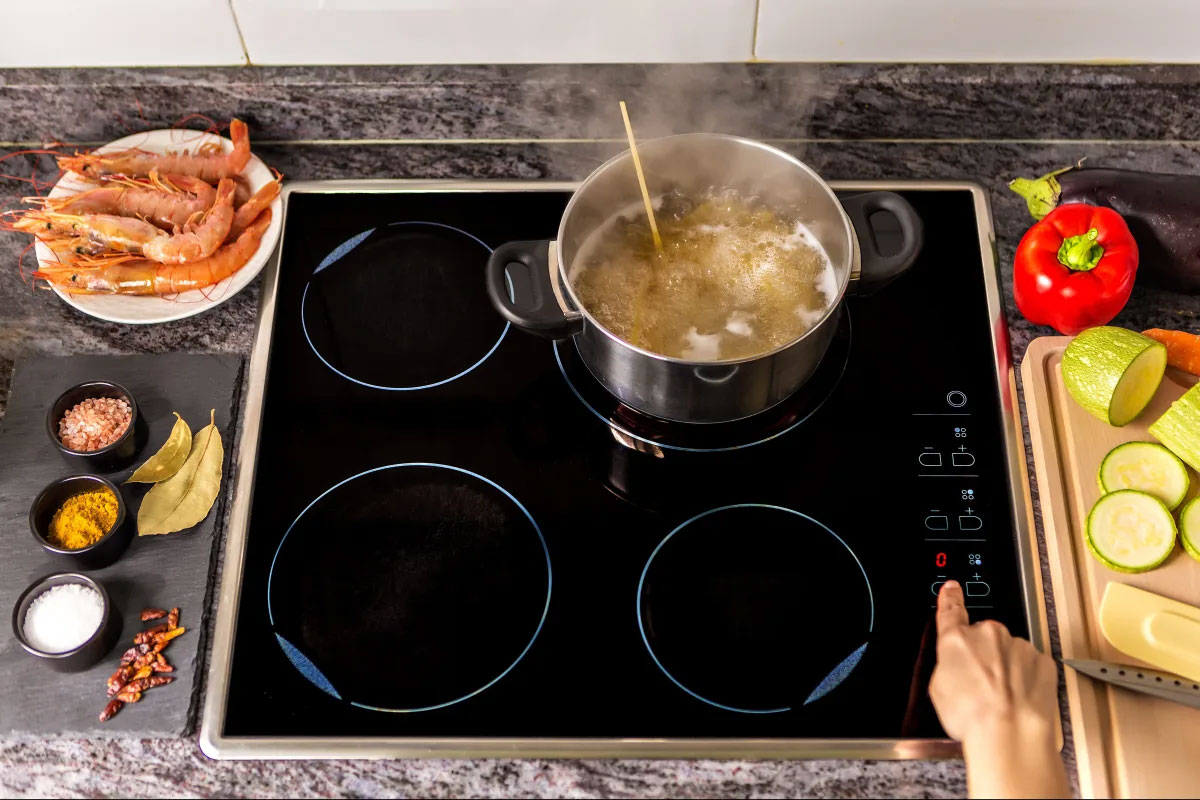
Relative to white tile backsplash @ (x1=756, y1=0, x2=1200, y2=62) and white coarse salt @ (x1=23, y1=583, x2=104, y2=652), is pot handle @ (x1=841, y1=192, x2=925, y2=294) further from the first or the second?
white coarse salt @ (x1=23, y1=583, x2=104, y2=652)

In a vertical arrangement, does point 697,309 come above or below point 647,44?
below

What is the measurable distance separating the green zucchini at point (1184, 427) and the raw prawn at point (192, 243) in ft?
3.17

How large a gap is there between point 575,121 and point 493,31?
133 millimetres

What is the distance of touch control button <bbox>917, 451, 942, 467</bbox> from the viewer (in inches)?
37.3

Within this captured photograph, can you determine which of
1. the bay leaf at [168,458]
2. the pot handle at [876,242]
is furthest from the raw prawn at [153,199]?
the pot handle at [876,242]

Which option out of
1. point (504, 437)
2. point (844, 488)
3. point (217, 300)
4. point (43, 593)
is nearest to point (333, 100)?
point (217, 300)

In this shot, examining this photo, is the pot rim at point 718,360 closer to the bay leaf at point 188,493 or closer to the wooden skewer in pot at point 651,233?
the wooden skewer in pot at point 651,233

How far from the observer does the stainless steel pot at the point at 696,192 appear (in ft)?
2.84

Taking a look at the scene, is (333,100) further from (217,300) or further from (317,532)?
(317,532)

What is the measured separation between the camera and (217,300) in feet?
3.35

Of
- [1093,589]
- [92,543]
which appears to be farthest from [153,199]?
[1093,589]

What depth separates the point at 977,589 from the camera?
34.8 inches

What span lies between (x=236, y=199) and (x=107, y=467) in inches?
13.4

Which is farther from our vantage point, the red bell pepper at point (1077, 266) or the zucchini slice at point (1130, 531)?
the red bell pepper at point (1077, 266)
